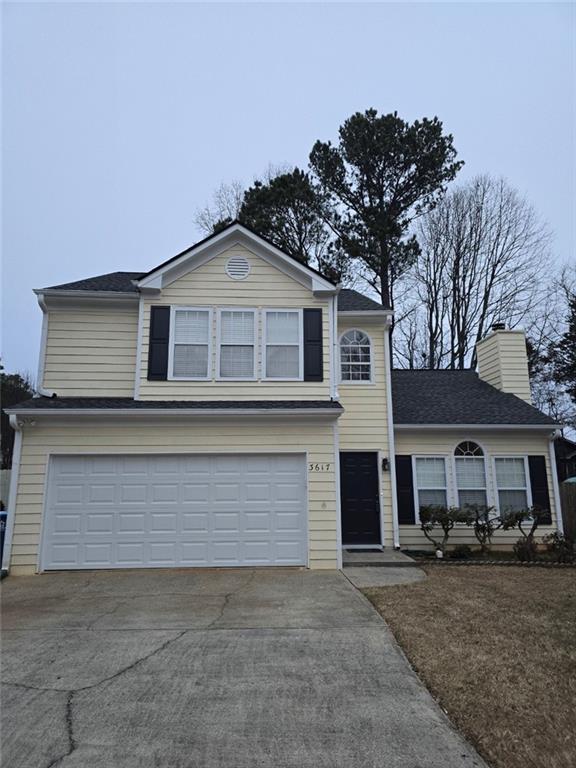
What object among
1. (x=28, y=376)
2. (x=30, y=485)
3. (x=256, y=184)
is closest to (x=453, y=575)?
(x=30, y=485)

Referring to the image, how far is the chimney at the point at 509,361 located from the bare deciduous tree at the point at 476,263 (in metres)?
8.66

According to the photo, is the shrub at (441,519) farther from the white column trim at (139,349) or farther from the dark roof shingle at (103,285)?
the dark roof shingle at (103,285)

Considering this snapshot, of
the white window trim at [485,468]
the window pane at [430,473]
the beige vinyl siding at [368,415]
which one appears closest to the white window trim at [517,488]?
the white window trim at [485,468]

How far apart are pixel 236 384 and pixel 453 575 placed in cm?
532

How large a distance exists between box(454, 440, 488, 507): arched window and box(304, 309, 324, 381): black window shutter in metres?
4.35

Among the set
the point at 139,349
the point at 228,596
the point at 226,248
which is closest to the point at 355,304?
the point at 226,248

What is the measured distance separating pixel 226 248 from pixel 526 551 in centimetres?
889

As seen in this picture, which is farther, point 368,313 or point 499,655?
point 368,313

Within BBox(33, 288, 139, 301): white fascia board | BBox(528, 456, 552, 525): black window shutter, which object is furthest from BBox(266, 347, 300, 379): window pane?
BBox(528, 456, 552, 525): black window shutter

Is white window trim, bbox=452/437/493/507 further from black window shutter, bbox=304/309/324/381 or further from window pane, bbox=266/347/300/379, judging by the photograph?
window pane, bbox=266/347/300/379

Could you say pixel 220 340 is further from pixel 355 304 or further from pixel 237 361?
pixel 355 304

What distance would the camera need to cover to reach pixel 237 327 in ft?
34.5

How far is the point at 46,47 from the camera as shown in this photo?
1202 cm

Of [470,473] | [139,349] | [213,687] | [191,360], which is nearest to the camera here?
[213,687]
